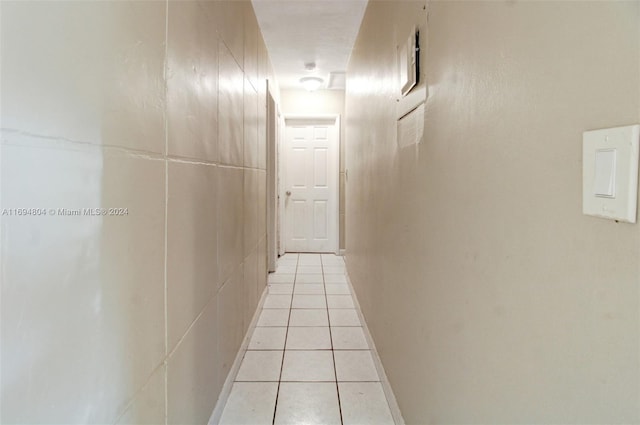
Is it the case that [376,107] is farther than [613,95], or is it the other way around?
[376,107]

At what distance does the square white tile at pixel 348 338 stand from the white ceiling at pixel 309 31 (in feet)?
8.24

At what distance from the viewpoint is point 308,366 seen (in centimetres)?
211

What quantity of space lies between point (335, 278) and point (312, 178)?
6.00ft

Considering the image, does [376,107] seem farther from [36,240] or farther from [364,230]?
[36,240]

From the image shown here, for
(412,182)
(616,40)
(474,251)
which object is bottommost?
(474,251)

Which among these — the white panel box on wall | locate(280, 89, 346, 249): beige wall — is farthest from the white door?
the white panel box on wall

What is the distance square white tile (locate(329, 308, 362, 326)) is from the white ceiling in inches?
98.3

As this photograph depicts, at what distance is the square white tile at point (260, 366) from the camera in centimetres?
199

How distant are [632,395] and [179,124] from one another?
3.92 ft

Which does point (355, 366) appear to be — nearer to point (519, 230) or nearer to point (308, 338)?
point (308, 338)

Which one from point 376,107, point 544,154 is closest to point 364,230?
point 376,107

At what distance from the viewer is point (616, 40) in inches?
18.3

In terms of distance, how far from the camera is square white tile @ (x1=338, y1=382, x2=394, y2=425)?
5.38 ft

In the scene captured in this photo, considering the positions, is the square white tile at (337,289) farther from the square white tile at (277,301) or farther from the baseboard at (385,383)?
the baseboard at (385,383)
